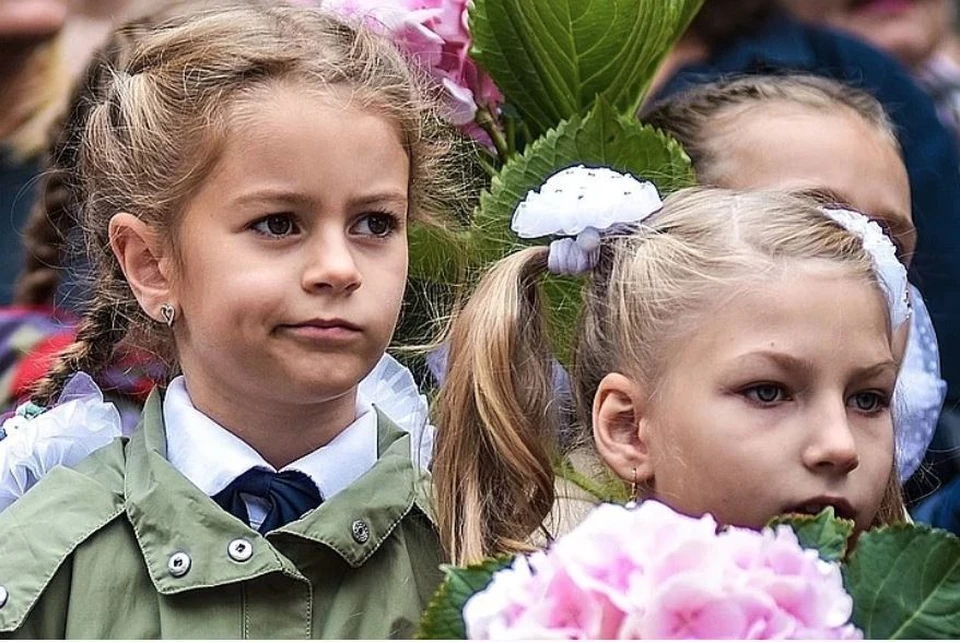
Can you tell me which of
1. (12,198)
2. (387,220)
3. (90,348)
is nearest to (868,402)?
(387,220)

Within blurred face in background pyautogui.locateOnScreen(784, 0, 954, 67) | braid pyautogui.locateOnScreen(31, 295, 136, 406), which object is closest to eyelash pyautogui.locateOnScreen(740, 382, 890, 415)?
braid pyautogui.locateOnScreen(31, 295, 136, 406)

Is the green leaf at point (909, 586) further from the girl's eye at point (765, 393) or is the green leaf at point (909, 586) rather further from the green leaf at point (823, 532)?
the girl's eye at point (765, 393)

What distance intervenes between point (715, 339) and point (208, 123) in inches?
20.3

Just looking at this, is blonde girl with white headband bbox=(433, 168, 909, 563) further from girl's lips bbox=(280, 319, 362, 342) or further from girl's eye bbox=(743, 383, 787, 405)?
girl's lips bbox=(280, 319, 362, 342)

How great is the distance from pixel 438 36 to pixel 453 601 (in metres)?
0.82

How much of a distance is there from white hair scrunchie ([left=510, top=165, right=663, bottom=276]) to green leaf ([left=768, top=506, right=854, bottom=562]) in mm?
477

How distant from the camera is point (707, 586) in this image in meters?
1.31

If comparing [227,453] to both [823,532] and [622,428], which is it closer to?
[622,428]

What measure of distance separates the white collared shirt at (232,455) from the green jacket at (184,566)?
0.03m

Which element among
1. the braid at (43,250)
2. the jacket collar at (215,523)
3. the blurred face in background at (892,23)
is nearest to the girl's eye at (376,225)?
the jacket collar at (215,523)

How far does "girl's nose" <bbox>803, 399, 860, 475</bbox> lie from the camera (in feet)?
5.36

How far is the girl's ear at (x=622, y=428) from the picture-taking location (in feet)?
5.78

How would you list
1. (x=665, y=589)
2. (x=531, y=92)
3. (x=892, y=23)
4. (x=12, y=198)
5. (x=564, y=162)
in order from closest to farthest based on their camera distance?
(x=665, y=589), (x=564, y=162), (x=531, y=92), (x=12, y=198), (x=892, y=23)

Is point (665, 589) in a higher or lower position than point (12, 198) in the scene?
higher
